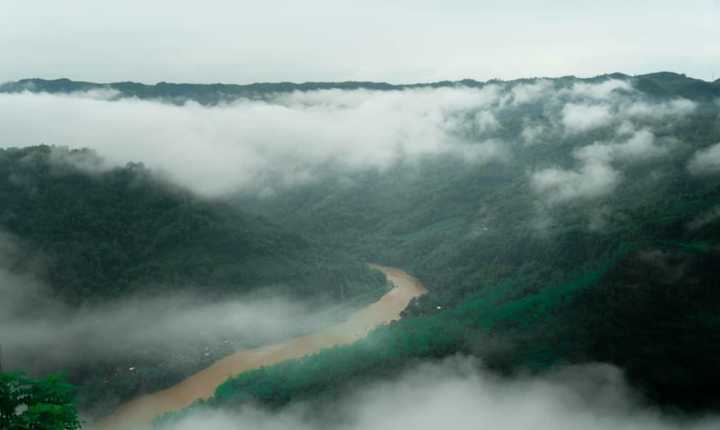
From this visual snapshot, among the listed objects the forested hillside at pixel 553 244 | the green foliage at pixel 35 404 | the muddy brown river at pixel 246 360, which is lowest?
the muddy brown river at pixel 246 360

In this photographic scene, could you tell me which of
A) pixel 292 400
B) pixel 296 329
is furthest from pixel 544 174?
pixel 292 400

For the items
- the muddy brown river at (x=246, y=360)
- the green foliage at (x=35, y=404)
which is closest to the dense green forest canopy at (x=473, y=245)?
the muddy brown river at (x=246, y=360)

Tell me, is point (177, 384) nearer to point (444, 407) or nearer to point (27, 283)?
point (27, 283)

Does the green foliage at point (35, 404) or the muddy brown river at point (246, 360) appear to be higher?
the green foliage at point (35, 404)

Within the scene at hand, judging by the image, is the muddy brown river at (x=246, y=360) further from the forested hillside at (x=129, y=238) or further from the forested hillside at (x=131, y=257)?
the forested hillside at (x=129, y=238)

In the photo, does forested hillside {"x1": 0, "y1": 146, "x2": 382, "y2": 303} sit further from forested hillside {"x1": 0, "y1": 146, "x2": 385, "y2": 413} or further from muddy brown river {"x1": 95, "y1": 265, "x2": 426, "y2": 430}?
muddy brown river {"x1": 95, "y1": 265, "x2": 426, "y2": 430}

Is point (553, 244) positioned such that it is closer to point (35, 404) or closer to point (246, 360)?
point (246, 360)
